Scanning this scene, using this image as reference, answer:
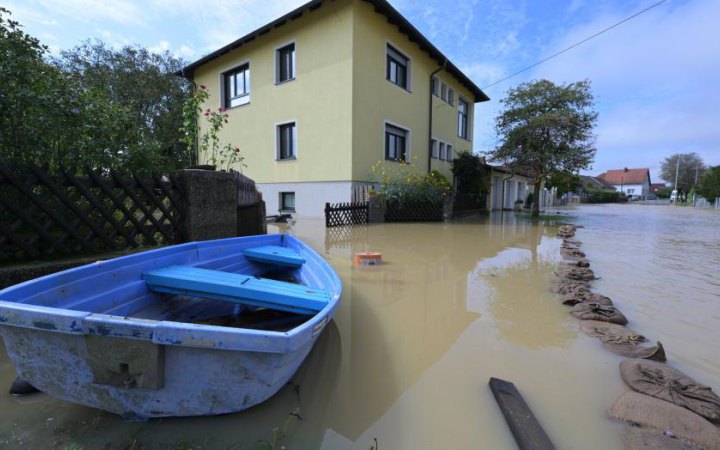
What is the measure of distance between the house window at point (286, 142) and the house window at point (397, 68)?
4507 mm

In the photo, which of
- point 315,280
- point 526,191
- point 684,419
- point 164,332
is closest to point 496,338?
point 684,419

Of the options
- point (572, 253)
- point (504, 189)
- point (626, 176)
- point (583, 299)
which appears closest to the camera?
point (583, 299)

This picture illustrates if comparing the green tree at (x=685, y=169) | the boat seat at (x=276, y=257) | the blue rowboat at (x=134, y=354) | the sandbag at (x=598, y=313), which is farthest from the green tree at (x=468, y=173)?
the green tree at (x=685, y=169)

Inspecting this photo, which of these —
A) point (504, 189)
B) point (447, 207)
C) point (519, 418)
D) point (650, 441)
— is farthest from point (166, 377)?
point (504, 189)

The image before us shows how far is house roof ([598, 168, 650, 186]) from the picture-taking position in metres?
78.2

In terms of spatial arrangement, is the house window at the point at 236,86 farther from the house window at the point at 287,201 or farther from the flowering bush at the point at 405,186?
the flowering bush at the point at 405,186

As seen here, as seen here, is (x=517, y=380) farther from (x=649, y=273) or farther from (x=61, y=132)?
(x=61, y=132)

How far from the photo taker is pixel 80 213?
3.55m

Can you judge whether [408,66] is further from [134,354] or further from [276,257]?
[134,354]

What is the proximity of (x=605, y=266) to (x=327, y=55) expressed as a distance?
10686 mm

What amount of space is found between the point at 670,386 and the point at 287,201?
13.1m

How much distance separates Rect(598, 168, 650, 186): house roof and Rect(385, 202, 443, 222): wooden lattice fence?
8928 cm

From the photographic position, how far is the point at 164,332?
141 cm

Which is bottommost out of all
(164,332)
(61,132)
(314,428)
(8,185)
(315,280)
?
(314,428)
